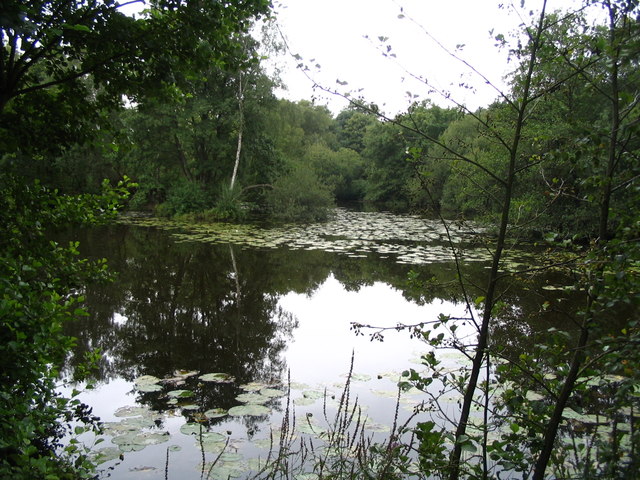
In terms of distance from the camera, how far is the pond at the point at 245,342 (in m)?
3.64

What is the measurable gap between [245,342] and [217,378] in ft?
4.06

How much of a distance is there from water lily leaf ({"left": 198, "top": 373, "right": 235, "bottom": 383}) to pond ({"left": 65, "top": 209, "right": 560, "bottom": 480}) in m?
0.02

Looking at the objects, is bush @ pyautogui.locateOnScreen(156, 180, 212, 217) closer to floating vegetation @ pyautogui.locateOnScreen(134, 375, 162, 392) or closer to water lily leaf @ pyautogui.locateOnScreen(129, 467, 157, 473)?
floating vegetation @ pyautogui.locateOnScreen(134, 375, 162, 392)

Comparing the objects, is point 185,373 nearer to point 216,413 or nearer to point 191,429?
point 216,413

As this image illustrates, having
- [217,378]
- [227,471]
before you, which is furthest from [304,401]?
[227,471]

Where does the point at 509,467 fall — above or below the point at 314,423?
above

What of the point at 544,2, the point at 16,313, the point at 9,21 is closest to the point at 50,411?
the point at 16,313

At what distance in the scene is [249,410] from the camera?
4.12 metres

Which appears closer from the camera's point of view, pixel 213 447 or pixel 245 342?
pixel 213 447

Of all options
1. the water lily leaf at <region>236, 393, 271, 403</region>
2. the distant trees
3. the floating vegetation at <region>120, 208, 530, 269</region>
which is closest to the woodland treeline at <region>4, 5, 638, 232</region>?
the distant trees

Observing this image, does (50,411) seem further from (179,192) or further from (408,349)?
(179,192)

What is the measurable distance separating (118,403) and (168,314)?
2.81m

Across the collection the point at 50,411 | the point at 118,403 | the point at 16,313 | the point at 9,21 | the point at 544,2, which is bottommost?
the point at 118,403

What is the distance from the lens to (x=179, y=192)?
22.4 m
